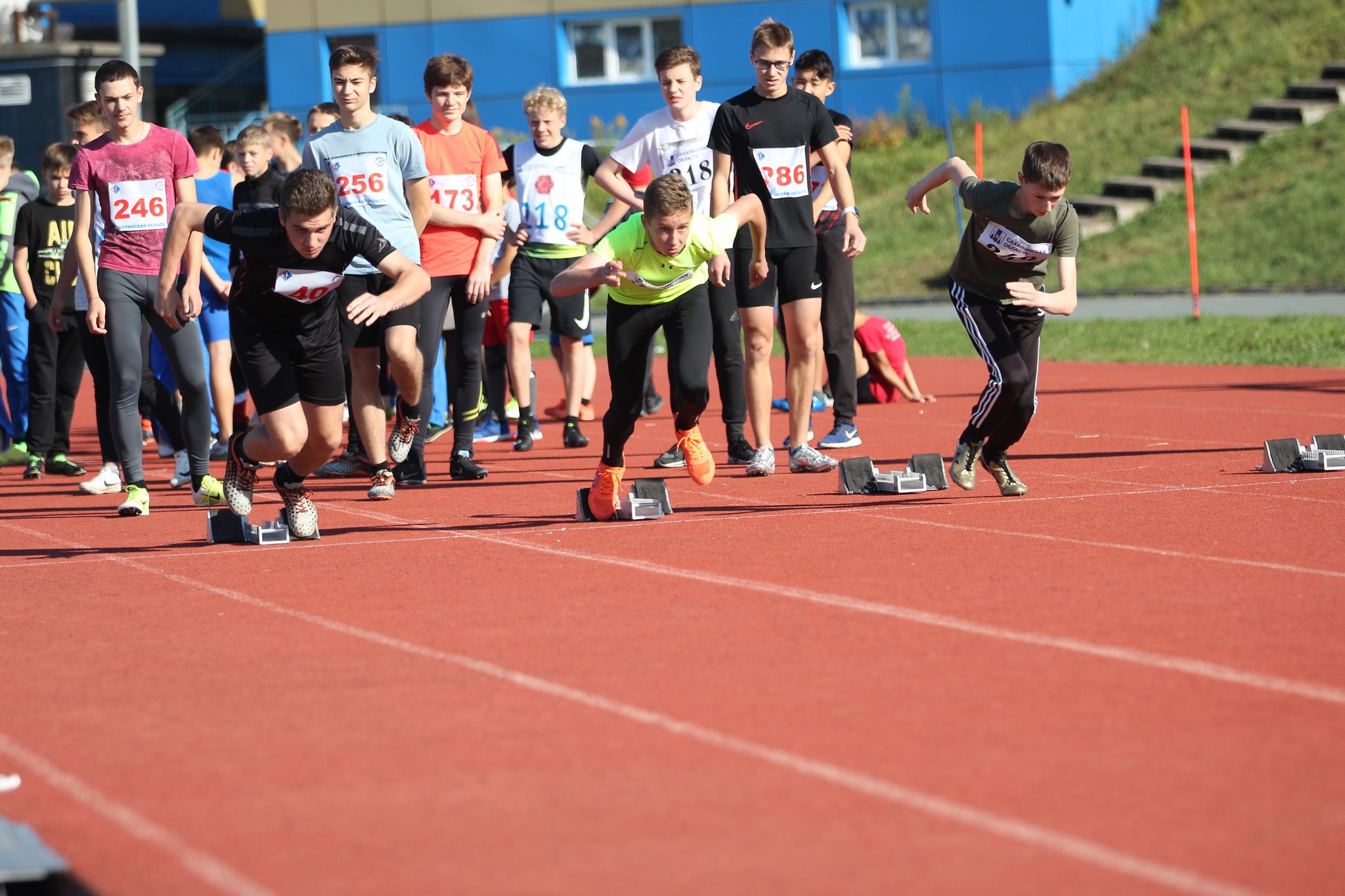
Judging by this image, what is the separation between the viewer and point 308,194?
7105 mm

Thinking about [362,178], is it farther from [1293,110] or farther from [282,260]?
[1293,110]

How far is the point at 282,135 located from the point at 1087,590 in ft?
23.5

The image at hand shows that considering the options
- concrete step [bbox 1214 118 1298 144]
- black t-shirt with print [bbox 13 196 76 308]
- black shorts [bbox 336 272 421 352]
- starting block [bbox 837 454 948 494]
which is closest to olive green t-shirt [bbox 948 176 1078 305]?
starting block [bbox 837 454 948 494]

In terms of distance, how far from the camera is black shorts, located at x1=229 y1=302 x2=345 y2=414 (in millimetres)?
7645

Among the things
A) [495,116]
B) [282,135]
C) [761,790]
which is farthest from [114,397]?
[495,116]

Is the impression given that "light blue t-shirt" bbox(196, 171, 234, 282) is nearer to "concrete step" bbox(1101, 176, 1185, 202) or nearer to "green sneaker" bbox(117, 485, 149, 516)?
"green sneaker" bbox(117, 485, 149, 516)

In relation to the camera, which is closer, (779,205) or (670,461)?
(779,205)

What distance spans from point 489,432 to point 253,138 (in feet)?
9.99

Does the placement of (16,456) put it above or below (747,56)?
below

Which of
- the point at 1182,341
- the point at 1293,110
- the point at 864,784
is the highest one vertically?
the point at 1293,110

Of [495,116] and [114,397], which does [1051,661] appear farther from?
[495,116]

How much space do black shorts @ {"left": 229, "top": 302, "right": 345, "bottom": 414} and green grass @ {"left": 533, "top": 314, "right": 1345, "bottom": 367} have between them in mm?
10111

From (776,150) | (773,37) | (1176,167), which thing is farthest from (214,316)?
(1176,167)

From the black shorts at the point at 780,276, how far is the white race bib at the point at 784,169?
0.32m
